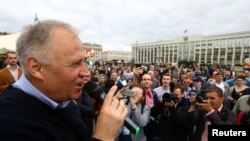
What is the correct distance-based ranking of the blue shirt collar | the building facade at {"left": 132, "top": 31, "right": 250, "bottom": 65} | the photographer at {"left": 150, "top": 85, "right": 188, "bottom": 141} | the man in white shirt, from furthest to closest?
the building facade at {"left": 132, "top": 31, "right": 250, "bottom": 65}
the man in white shirt
the photographer at {"left": 150, "top": 85, "right": 188, "bottom": 141}
the blue shirt collar

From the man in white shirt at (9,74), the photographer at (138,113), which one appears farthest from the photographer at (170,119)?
the man in white shirt at (9,74)

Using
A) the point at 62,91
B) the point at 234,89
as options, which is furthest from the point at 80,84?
the point at 234,89

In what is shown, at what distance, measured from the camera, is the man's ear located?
3.78 feet

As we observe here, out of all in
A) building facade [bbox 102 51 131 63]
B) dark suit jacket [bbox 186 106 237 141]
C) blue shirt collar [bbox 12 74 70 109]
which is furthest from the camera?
building facade [bbox 102 51 131 63]

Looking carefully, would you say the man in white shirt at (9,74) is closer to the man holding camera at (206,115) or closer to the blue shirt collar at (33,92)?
the man holding camera at (206,115)

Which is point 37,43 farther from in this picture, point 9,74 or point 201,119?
point 9,74

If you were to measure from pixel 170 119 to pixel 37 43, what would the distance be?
2.93 m

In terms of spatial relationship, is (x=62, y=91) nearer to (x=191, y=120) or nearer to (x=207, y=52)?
(x=191, y=120)

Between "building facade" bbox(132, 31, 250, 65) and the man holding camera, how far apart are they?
8910 centimetres

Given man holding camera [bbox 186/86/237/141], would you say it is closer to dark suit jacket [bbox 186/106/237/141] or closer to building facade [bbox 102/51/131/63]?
dark suit jacket [bbox 186/106/237/141]

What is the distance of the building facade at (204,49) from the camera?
90931 millimetres

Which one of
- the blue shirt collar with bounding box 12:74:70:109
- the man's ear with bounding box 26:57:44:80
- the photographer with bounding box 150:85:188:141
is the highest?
the man's ear with bounding box 26:57:44:80

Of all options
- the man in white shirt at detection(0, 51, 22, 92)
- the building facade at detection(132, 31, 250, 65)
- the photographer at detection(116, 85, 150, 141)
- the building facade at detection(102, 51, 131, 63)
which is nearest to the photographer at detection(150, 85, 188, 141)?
the photographer at detection(116, 85, 150, 141)

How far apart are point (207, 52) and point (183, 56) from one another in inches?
461
